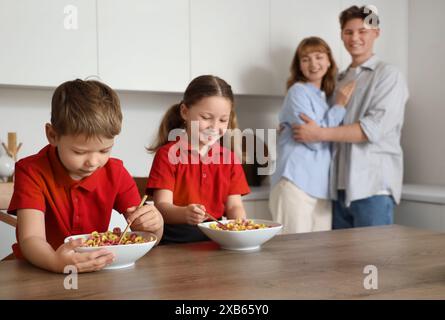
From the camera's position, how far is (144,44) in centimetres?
271

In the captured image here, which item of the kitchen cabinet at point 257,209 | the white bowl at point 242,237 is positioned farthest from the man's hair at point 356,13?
the white bowl at point 242,237

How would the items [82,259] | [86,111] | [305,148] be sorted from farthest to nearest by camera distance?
[305,148] → [86,111] → [82,259]

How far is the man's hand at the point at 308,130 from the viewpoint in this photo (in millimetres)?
2488

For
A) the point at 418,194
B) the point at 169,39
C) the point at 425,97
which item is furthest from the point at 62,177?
the point at 425,97

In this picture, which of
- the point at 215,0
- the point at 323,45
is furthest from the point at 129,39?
the point at 323,45

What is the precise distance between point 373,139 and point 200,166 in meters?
1.19

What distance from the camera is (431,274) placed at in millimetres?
988

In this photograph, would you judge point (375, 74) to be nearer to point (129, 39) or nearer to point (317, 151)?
point (317, 151)

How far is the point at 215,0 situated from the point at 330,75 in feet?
2.45

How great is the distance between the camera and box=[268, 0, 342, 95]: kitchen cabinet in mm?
3072

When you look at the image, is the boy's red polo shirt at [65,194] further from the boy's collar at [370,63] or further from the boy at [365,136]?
the boy's collar at [370,63]

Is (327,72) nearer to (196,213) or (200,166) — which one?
(200,166)

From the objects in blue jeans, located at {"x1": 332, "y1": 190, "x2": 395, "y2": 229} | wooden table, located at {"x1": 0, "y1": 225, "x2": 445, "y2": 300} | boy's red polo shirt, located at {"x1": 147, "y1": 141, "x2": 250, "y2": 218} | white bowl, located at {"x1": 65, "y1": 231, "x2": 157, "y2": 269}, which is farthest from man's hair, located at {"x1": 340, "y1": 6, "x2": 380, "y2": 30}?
white bowl, located at {"x1": 65, "y1": 231, "x2": 157, "y2": 269}

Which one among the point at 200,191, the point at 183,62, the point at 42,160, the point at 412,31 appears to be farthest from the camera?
the point at 412,31
